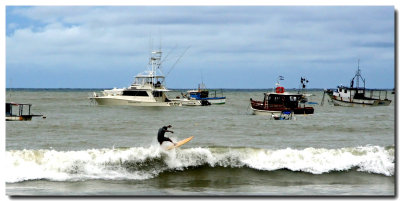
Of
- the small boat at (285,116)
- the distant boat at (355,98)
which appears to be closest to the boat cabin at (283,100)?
the small boat at (285,116)

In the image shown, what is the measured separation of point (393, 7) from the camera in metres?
10.1

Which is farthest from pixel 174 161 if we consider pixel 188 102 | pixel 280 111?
pixel 188 102

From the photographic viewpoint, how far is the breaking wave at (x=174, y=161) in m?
12.5

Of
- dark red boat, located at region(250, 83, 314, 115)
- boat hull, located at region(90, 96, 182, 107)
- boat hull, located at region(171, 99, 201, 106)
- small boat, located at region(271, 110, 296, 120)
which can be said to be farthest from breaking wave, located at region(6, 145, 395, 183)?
boat hull, located at region(171, 99, 201, 106)

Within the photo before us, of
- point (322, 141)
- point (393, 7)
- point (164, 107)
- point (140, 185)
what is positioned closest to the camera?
point (393, 7)

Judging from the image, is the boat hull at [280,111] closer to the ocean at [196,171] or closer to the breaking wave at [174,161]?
the ocean at [196,171]

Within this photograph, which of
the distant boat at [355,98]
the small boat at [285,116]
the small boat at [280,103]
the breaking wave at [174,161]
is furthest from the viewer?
the distant boat at [355,98]

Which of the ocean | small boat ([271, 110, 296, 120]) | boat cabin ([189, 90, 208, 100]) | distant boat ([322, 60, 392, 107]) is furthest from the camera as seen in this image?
boat cabin ([189, 90, 208, 100])

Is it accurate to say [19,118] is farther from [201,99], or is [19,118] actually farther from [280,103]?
[201,99]

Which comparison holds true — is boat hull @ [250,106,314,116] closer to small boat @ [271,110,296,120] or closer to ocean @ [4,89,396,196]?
small boat @ [271,110,296,120]

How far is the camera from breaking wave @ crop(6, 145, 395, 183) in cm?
1252

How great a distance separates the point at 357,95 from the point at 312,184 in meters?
36.2
